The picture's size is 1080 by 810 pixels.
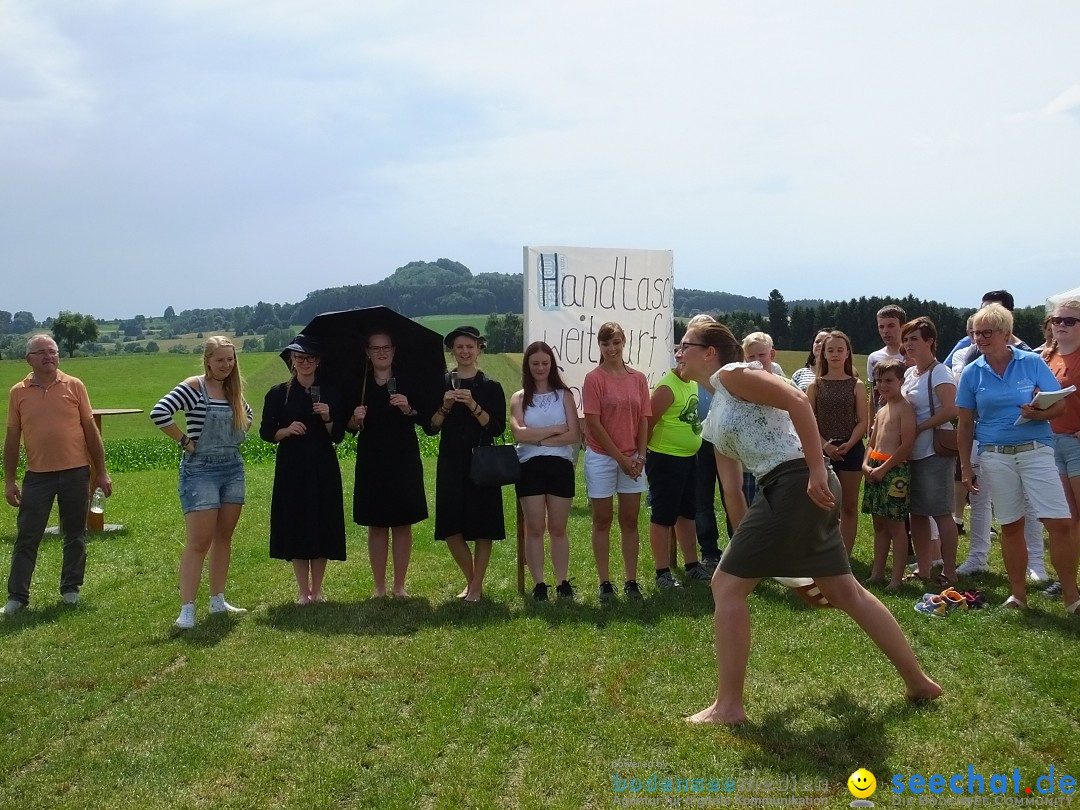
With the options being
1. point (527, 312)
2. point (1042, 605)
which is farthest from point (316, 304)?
point (1042, 605)

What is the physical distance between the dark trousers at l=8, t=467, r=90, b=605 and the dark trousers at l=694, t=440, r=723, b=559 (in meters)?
5.25

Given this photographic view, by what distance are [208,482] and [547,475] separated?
8.26 ft

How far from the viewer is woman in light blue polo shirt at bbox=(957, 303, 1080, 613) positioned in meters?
6.13

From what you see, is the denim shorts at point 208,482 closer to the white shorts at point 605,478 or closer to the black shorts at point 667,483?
the white shorts at point 605,478

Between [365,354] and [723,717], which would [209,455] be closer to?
[365,354]

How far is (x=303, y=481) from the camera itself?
24.3ft

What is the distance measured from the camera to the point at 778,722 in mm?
4586

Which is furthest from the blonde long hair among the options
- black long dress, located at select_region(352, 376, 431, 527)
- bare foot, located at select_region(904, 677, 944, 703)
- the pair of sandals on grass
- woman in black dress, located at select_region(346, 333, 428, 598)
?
the pair of sandals on grass

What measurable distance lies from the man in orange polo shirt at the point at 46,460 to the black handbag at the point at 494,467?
10.6 ft

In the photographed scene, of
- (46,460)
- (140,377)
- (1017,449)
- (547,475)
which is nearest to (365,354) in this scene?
(547,475)

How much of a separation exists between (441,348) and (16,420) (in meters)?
3.50

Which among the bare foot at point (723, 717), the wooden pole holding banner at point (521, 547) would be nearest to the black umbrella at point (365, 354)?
the wooden pole holding banner at point (521, 547)

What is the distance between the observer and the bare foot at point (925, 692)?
4.65 m

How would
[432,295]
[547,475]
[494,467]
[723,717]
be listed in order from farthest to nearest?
[432,295] → [547,475] → [494,467] → [723,717]
